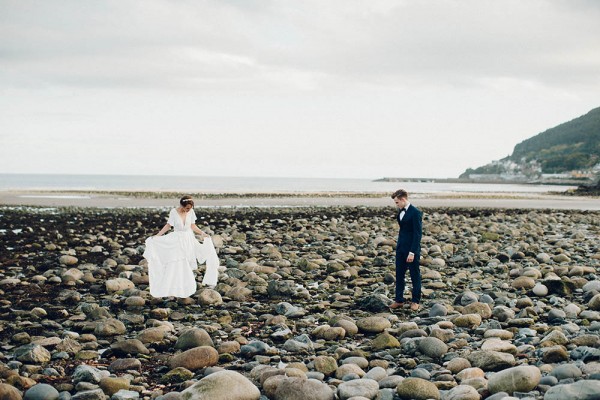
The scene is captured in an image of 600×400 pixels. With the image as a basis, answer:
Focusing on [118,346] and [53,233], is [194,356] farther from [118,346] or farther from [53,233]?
[53,233]

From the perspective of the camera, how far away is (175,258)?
10.0 meters

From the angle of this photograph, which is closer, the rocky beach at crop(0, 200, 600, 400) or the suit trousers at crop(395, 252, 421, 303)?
the rocky beach at crop(0, 200, 600, 400)

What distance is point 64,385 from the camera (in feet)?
18.4

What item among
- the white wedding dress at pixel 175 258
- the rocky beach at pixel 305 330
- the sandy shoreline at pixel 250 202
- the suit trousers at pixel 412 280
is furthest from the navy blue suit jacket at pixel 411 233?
the sandy shoreline at pixel 250 202

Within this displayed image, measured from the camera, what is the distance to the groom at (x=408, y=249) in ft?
30.6

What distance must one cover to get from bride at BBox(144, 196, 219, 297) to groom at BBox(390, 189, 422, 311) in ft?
11.7

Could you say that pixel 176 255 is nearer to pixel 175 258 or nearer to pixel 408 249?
pixel 175 258

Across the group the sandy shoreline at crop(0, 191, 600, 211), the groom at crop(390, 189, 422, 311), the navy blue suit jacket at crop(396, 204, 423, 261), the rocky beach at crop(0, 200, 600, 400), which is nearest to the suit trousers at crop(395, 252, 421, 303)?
the groom at crop(390, 189, 422, 311)

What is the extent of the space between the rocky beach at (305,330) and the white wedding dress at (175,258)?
0.22m

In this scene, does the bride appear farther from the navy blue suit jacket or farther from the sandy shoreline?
the sandy shoreline

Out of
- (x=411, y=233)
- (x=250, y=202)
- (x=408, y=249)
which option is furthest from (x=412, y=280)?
(x=250, y=202)

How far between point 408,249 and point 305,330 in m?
2.57

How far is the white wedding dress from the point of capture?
9.85 metres

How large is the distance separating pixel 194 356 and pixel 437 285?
20.2ft
